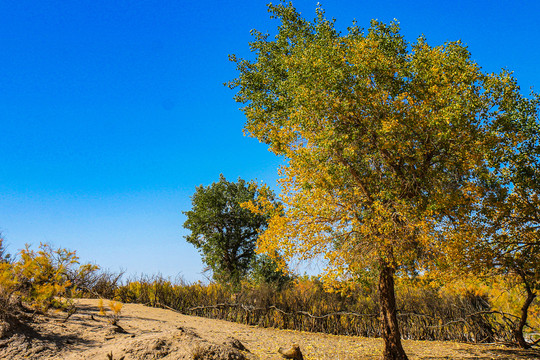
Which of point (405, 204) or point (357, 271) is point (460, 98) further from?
point (357, 271)

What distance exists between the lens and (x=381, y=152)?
356 inches

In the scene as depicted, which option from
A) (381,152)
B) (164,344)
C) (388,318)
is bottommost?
(164,344)

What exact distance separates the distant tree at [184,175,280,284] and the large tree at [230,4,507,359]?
1759cm

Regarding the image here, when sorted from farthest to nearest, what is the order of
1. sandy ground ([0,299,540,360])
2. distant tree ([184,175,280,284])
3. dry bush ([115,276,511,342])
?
distant tree ([184,175,280,284]), dry bush ([115,276,511,342]), sandy ground ([0,299,540,360])

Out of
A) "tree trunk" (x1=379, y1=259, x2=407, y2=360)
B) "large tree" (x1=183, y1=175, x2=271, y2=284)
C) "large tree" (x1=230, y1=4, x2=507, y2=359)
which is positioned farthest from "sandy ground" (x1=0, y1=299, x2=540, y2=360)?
Result: "large tree" (x1=183, y1=175, x2=271, y2=284)

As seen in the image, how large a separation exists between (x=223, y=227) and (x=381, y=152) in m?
19.7

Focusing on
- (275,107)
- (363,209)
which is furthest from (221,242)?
(363,209)

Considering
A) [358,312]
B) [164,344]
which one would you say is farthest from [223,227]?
[164,344]

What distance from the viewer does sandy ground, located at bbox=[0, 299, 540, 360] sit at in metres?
5.36

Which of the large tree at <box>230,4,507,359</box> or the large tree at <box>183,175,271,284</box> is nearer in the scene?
the large tree at <box>230,4,507,359</box>

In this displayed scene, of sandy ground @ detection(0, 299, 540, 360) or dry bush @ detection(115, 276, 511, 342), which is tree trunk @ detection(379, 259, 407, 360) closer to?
sandy ground @ detection(0, 299, 540, 360)

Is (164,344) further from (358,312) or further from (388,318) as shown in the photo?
(358,312)

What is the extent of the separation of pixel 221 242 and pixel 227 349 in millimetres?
20719

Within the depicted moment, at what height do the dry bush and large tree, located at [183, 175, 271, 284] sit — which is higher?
large tree, located at [183, 175, 271, 284]
